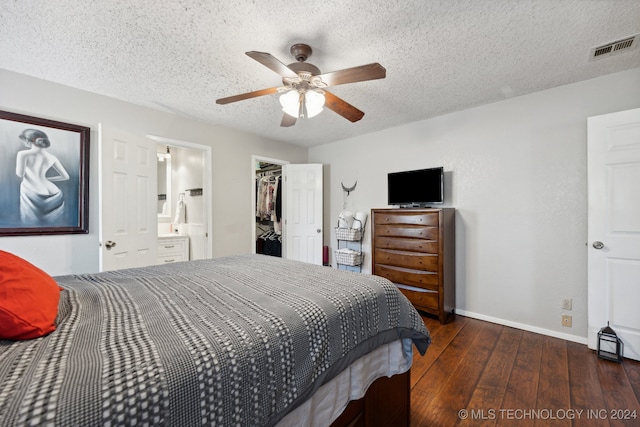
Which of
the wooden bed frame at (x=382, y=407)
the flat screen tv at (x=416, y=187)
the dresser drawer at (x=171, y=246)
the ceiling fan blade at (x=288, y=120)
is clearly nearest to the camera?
the wooden bed frame at (x=382, y=407)

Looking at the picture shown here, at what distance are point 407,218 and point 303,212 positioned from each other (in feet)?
5.86

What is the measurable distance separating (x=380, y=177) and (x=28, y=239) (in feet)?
12.5

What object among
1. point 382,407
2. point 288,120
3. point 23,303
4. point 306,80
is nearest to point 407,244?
point 288,120

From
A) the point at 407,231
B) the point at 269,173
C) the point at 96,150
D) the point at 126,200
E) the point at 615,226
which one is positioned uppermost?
the point at 269,173

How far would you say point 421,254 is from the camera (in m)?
2.97

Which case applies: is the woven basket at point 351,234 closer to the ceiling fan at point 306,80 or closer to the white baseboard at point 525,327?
the white baseboard at point 525,327

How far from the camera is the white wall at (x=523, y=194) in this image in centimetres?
241

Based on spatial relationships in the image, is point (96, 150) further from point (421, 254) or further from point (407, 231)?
point (421, 254)

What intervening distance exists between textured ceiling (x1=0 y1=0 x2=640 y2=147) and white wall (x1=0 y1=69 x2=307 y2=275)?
15cm

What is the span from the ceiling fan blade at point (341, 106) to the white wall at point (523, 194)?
1.59m

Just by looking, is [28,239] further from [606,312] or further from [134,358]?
[606,312]

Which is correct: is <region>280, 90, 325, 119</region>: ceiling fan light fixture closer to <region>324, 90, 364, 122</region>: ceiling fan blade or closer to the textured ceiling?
<region>324, 90, 364, 122</region>: ceiling fan blade

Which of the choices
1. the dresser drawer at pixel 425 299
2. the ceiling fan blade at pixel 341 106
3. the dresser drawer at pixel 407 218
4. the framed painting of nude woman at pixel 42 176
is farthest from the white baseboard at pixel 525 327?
the framed painting of nude woman at pixel 42 176

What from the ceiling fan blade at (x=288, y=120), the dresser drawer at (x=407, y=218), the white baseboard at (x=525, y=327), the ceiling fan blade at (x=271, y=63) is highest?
the ceiling fan blade at (x=271, y=63)
